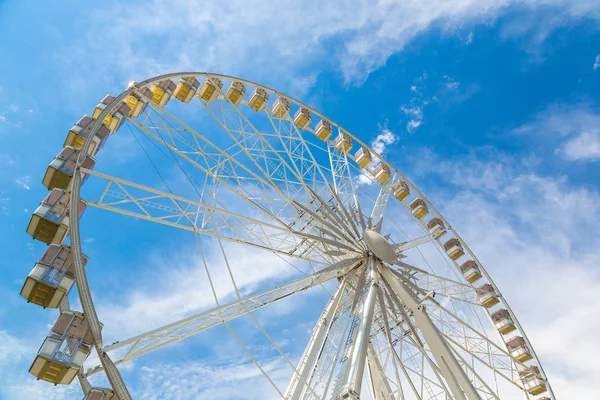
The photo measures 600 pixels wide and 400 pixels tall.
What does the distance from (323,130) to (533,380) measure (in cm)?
1407

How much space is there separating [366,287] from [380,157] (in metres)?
9.92

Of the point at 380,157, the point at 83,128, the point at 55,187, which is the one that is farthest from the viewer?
the point at 380,157

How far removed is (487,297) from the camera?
21.5 metres

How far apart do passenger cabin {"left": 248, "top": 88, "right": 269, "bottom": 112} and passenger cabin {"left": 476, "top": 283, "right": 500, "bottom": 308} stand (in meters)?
→ 13.1

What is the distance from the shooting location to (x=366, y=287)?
47.5 feet

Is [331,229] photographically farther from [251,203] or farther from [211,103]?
[211,103]

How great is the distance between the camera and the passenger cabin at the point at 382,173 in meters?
22.8

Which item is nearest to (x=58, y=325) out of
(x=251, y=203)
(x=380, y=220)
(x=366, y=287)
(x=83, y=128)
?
(x=83, y=128)

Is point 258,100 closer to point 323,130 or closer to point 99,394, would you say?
point 323,130

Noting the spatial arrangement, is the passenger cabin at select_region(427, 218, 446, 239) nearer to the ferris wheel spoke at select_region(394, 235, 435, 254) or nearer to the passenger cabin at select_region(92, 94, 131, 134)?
the ferris wheel spoke at select_region(394, 235, 435, 254)

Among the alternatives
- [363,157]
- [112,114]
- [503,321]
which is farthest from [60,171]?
[503,321]

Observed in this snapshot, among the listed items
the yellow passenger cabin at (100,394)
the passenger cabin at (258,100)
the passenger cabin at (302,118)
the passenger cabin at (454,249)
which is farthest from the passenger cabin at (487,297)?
the yellow passenger cabin at (100,394)

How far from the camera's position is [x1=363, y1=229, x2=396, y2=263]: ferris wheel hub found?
51.9 feet

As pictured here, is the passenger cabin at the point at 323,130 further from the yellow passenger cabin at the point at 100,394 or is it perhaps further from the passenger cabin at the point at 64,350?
the yellow passenger cabin at the point at 100,394
